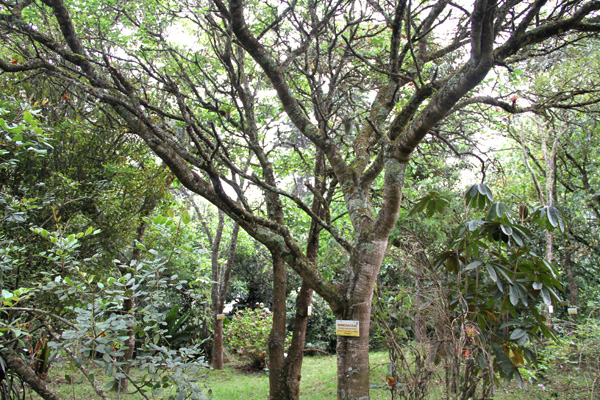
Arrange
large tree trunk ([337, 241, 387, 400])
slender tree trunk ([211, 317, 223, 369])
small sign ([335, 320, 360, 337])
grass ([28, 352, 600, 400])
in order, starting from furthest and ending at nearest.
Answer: slender tree trunk ([211, 317, 223, 369]), grass ([28, 352, 600, 400]), small sign ([335, 320, 360, 337]), large tree trunk ([337, 241, 387, 400])

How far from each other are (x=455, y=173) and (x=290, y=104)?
749 centimetres

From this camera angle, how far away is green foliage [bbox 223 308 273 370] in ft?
27.3

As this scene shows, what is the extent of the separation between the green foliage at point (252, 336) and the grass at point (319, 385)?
14.1 inches

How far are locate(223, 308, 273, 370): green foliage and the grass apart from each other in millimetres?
358

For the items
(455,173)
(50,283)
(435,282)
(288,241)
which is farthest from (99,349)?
(455,173)

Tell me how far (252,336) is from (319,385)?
2.47 meters

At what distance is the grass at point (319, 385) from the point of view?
399cm

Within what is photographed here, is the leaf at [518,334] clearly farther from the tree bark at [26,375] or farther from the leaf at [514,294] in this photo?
the tree bark at [26,375]

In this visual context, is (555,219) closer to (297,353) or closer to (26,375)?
(297,353)

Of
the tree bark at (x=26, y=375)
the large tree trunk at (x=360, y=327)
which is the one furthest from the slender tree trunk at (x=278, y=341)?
the tree bark at (x=26, y=375)

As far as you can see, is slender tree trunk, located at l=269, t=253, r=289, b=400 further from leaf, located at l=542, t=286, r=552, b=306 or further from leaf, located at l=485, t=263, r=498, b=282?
leaf, located at l=542, t=286, r=552, b=306

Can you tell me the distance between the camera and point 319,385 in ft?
21.7

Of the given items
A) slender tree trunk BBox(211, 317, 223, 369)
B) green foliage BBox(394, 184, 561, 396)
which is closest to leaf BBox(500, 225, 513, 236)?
green foliage BBox(394, 184, 561, 396)

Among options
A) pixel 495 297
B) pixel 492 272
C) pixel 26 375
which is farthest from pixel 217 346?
pixel 492 272
